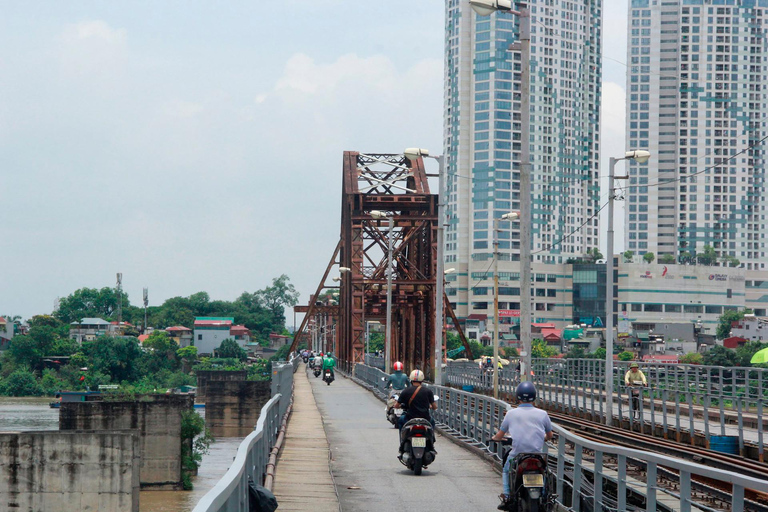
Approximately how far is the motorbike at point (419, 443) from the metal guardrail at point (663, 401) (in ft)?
18.3

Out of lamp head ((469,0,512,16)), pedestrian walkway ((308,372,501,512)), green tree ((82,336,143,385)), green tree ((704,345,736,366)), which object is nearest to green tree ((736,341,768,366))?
green tree ((704,345,736,366))

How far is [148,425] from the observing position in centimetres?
6844

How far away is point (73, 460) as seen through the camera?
162ft

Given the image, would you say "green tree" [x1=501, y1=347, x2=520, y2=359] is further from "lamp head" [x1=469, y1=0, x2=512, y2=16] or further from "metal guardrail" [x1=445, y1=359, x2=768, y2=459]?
"lamp head" [x1=469, y1=0, x2=512, y2=16]

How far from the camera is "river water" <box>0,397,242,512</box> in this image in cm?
6250

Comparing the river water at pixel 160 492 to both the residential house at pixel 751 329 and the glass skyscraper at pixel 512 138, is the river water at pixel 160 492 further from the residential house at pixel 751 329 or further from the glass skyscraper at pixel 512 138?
the glass skyscraper at pixel 512 138

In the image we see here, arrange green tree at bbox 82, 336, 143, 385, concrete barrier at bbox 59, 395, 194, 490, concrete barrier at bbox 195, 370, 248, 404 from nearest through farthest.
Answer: concrete barrier at bbox 59, 395, 194, 490 → concrete barrier at bbox 195, 370, 248, 404 → green tree at bbox 82, 336, 143, 385

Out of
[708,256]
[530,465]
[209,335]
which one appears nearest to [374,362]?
[530,465]

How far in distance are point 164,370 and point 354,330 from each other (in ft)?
338

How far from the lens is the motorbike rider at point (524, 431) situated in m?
11.1

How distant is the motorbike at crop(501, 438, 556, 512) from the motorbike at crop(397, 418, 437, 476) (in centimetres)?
504

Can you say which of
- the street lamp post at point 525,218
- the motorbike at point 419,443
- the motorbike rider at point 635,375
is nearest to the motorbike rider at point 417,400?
the motorbike at point 419,443

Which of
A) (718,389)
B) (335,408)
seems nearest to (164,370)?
(335,408)

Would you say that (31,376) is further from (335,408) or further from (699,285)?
(335,408)
